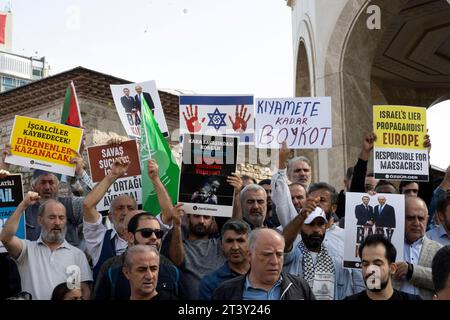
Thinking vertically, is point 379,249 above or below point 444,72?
below

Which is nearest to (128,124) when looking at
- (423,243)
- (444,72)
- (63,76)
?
(423,243)

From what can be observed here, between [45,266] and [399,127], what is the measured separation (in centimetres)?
375

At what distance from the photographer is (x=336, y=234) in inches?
266

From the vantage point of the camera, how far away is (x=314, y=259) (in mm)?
6234

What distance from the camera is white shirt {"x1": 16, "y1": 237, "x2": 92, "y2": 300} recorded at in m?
6.23

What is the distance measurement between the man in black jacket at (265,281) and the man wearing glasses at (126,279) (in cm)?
51

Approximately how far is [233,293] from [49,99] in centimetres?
1190

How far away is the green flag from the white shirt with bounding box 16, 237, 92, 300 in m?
0.98

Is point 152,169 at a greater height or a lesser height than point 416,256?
greater

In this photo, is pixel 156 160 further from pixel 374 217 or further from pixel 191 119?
pixel 374 217

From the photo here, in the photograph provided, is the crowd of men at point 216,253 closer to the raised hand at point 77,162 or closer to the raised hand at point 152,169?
the raised hand at point 152,169

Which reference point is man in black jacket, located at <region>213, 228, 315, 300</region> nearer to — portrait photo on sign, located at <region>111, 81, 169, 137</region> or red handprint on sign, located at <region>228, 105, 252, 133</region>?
red handprint on sign, located at <region>228, 105, 252, 133</region>

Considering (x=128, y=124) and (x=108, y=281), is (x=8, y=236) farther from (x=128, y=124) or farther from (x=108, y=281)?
(x=128, y=124)

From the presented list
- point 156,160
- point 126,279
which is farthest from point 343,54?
point 126,279
